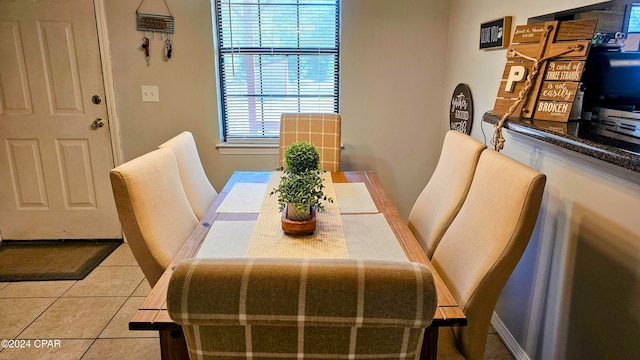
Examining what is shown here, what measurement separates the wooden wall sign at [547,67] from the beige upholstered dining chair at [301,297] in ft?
3.84

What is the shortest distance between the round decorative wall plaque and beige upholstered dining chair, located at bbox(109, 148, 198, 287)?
→ 1.80m

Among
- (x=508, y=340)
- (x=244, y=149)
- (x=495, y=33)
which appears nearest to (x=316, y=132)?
(x=244, y=149)

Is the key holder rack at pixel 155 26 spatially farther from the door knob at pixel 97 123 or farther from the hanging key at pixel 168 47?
the door knob at pixel 97 123

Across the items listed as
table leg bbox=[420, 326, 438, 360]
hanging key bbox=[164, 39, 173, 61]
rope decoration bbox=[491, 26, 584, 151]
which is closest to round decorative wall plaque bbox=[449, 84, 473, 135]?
rope decoration bbox=[491, 26, 584, 151]

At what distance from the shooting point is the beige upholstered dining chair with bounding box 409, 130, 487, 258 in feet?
5.25

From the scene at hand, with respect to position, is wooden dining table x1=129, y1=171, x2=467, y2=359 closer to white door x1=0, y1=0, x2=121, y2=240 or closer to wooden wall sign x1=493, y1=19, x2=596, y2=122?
wooden wall sign x1=493, y1=19, x2=596, y2=122

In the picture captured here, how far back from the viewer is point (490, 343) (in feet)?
6.80

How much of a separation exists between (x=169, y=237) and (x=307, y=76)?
78.5 inches

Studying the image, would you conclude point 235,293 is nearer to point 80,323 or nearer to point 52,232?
point 80,323

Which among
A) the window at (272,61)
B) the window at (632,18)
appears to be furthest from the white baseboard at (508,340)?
the window at (272,61)

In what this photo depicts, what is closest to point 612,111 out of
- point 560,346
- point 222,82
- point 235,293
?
point 560,346

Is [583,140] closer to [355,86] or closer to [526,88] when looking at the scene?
[526,88]

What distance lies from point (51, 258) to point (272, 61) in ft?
6.98

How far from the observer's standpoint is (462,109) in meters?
2.66
